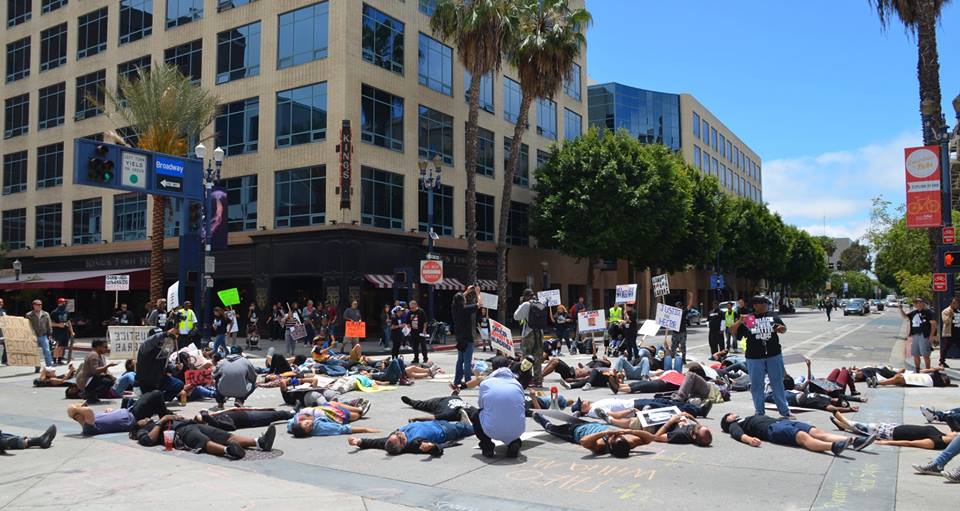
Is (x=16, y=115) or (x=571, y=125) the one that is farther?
(x=571, y=125)

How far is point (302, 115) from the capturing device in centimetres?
2945

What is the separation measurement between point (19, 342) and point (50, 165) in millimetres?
26803

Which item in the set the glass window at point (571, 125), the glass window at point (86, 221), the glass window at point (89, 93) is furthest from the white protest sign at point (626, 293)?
the glass window at point (89, 93)

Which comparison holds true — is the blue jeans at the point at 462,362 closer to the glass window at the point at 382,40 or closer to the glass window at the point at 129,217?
the glass window at the point at 382,40

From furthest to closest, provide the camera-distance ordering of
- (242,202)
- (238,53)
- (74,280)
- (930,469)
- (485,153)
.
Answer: (485,153) < (74,280) < (238,53) < (242,202) < (930,469)

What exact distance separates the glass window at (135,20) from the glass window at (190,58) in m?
2.39

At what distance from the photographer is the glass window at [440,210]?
32.4 metres

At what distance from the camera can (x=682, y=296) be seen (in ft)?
216

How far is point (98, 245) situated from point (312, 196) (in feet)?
50.4

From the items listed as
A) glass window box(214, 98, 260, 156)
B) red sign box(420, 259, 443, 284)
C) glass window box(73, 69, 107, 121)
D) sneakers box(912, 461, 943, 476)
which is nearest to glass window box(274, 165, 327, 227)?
glass window box(214, 98, 260, 156)

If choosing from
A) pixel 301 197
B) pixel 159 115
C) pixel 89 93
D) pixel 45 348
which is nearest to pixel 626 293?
pixel 301 197

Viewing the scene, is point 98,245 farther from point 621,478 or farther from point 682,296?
point 682,296

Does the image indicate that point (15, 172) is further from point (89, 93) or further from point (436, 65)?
point (436, 65)

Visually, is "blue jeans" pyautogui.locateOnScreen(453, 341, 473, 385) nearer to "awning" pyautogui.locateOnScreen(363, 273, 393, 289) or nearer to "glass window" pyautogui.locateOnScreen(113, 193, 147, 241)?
"awning" pyautogui.locateOnScreen(363, 273, 393, 289)
